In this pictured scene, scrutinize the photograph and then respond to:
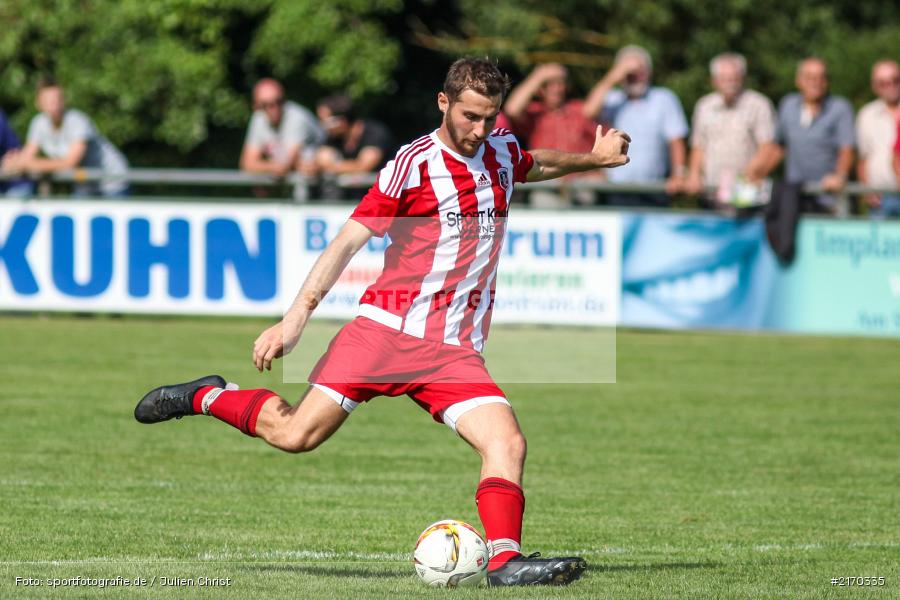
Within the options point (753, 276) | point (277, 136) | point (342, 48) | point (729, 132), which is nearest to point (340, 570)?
point (753, 276)

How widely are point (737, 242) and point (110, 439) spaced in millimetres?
7151

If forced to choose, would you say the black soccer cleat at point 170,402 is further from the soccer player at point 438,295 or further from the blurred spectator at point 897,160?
the blurred spectator at point 897,160

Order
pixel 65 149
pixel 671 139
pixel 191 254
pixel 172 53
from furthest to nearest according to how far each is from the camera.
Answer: pixel 172 53, pixel 65 149, pixel 671 139, pixel 191 254

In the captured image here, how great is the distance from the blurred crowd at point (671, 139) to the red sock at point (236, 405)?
327 inches

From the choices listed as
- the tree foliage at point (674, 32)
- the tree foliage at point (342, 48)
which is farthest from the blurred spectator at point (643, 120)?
the tree foliage at point (674, 32)

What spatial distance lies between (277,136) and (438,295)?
10.2m

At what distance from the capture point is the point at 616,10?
29656 mm

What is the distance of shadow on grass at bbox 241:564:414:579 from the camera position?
6.58 m

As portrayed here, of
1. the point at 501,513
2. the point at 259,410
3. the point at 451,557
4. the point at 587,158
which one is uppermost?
the point at 587,158

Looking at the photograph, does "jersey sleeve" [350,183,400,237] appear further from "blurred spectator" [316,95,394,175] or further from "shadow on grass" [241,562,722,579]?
"blurred spectator" [316,95,394,175]

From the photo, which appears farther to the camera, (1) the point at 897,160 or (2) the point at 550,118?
(2) the point at 550,118

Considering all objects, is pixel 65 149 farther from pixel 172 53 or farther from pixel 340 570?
A: pixel 340 570

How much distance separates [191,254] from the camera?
1546 cm

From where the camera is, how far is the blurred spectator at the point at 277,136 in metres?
16.3
